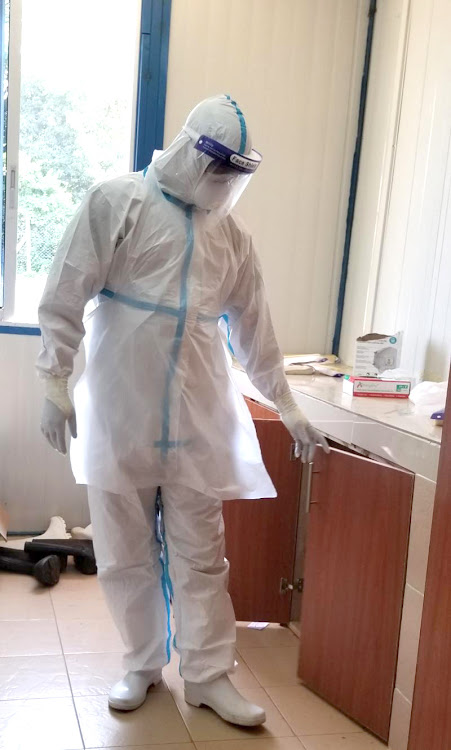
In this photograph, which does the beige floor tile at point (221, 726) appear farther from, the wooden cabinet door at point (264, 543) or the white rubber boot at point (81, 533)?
the white rubber boot at point (81, 533)

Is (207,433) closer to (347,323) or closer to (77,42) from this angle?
(347,323)

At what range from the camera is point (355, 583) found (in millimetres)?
1901

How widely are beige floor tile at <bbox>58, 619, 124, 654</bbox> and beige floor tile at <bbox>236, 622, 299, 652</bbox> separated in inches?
14.7

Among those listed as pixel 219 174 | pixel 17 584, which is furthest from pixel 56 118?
pixel 17 584

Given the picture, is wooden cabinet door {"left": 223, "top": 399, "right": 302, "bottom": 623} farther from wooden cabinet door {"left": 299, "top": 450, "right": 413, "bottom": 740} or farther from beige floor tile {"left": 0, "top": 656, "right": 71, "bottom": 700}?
beige floor tile {"left": 0, "top": 656, "right": 71, "bottom": 700}

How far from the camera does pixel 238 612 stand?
2.37 metres

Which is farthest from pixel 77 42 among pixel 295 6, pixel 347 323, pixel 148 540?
pixel 148 540

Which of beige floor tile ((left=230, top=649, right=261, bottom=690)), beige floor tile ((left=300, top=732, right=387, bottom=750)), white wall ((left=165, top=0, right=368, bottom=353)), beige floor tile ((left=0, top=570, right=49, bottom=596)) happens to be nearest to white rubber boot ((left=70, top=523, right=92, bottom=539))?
beige floor tile ((left=0, top=570, right=49, bottom=596))

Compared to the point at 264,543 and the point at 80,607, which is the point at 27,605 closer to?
the point at 80,607

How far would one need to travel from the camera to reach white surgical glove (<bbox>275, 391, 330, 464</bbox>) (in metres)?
1.98

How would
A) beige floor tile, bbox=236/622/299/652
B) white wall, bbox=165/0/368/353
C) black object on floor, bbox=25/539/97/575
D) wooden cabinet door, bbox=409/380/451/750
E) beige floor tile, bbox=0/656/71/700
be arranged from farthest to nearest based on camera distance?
white wall, bbox=165/0/368/353 < black object on floor, bbox=25/539/97/575 < beige floor tile, bbox=236/622/299/652 < beige floor tile, bbox=0/656/71/700 < wooden cabinet door, bbox=409/380/451/750

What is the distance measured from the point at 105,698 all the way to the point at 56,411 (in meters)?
0.75

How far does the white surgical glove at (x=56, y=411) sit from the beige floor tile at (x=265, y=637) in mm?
957

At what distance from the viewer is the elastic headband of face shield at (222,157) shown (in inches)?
67.4
